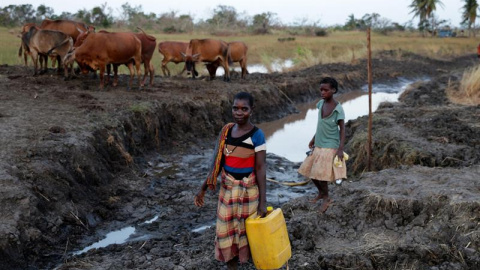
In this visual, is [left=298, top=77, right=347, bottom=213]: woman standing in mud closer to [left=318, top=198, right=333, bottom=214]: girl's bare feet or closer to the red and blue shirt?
[left=318, top=198, right=333, bottom=214]: girl's bare feet

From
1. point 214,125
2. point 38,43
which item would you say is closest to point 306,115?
point 214,125

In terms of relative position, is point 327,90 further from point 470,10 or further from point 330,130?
point 470,10

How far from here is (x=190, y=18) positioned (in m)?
58.0

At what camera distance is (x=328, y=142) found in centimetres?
533

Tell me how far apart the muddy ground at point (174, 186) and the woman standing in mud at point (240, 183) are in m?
0.76

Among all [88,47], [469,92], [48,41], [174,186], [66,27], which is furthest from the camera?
[469,92]

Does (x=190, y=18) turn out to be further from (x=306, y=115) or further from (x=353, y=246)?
(x=353, y=246)

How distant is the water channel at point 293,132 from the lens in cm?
600

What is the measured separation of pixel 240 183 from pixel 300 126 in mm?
9803

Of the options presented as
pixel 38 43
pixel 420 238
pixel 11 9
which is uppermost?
pixel 11 9

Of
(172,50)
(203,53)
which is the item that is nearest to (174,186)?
(203,53)

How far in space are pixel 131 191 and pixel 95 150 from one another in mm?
822

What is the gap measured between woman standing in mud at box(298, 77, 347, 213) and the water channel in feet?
5.45

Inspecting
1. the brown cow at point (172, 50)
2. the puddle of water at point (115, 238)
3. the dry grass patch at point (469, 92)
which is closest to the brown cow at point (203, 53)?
the brown cow at point (172, 50)
